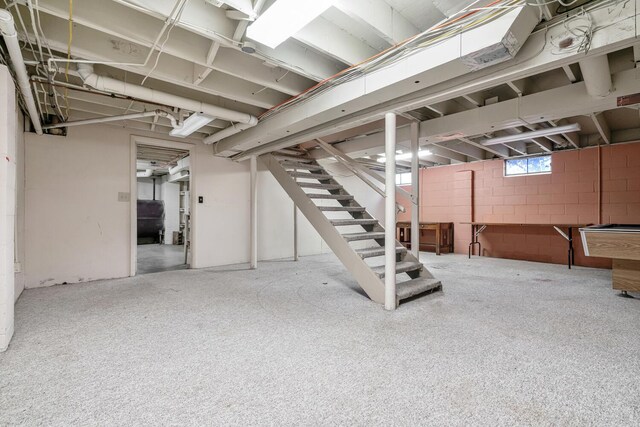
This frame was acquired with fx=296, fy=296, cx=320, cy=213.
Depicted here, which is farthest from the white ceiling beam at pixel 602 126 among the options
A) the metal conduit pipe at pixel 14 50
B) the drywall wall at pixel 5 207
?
the drywall wall at pixel 5 207

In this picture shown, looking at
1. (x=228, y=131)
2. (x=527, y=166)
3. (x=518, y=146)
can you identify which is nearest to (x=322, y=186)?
(x=228, y=131)

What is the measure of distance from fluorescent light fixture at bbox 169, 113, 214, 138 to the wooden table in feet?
15.0

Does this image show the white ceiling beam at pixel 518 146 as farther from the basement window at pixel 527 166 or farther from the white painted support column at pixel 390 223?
the white painted support column at pixel 390 223

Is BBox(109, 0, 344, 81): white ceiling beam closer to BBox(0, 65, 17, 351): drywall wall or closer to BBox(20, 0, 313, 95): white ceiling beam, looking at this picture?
BBox(20, 0, 313, 95): white ceiling beam

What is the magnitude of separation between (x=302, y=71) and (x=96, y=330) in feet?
9.18

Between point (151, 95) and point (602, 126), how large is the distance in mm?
6081

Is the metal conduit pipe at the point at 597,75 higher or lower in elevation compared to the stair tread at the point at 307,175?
higher

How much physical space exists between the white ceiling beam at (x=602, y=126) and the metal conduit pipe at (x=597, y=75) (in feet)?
5.30

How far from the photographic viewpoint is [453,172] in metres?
7.22

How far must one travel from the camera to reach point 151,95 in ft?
9.68

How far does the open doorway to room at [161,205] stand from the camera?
690 centimetres

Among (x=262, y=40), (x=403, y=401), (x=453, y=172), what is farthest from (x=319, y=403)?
(x=453, y=172)

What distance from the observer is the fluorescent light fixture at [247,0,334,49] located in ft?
5.85

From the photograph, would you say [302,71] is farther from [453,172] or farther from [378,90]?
[453,172]
